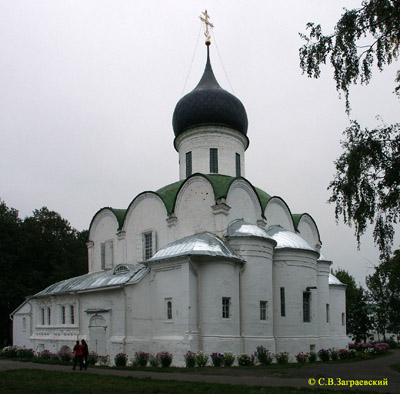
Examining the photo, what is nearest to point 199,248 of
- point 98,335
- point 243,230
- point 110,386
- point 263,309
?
point 243,230

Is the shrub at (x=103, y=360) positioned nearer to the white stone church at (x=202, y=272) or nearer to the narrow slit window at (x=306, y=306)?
the white stone church at (x=202, y=272)

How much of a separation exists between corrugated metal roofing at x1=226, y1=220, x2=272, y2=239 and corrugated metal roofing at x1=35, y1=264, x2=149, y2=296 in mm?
3620

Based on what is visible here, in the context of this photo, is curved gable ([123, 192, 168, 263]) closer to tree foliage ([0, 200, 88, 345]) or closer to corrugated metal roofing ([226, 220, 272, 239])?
corrugated metal roofing ([226, 220, 272, 239])

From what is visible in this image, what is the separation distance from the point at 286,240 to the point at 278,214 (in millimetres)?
2970

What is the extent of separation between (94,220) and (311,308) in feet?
37.4

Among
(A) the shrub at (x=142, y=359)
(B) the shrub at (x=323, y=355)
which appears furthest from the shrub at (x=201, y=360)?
(B) the shrub at (x=323, y=355)

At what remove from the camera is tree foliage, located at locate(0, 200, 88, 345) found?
104 feet

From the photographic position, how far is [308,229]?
1009 inches

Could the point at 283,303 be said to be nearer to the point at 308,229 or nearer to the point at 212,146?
the point at 308,229

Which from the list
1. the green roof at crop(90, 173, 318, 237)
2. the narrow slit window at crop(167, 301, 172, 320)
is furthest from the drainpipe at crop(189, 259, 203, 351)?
the green roof at crop(90, 173, 318, 237)

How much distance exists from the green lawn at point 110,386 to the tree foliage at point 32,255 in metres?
20.7

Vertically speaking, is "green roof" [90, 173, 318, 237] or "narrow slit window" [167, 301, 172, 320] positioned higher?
"green roof" [90, 173, 318, 237]

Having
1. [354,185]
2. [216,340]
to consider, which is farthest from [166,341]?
[354,185]

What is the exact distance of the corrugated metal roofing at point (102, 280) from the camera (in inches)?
752
